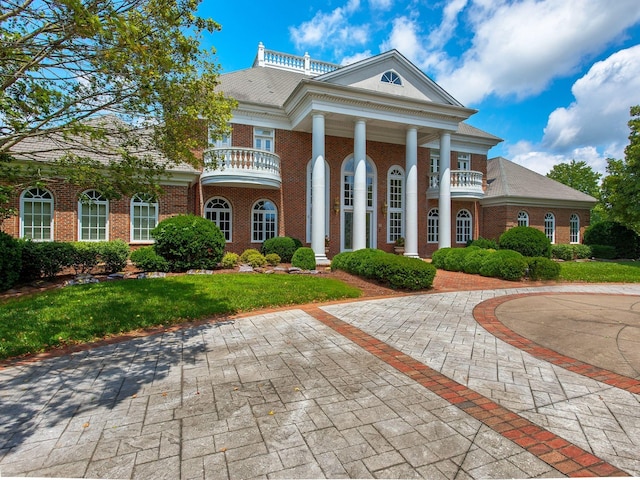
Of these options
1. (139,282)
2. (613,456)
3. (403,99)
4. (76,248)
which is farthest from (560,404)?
(403,99)

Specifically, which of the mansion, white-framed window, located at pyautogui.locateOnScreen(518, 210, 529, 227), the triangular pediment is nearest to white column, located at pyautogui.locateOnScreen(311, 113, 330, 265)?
the mansion

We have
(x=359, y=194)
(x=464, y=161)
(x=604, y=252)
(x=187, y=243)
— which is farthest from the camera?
(x=464, y=161)

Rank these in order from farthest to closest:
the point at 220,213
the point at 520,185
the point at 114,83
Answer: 1. the point at 520,185
2. the point at 220,213
3. the point at 114,83

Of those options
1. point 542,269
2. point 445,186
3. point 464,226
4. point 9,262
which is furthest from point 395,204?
point 9,262

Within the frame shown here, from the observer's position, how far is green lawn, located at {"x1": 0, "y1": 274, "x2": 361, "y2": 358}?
5.56m

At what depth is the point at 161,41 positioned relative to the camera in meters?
5.25

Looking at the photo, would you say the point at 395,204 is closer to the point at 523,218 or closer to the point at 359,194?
the point at 359,194

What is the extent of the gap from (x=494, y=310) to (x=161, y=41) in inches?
321

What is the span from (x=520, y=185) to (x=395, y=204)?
30.7ft

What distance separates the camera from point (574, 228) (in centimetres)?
2381

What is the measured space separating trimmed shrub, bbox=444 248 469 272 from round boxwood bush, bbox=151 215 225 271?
9.44 metres

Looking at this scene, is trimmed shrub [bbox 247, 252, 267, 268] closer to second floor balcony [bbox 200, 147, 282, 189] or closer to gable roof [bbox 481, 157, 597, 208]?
second floor balcony [bbox 200, 147, 282, 189]

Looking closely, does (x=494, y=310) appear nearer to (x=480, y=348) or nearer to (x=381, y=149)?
(x=480, y=348)

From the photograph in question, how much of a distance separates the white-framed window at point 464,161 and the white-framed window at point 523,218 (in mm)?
4378
